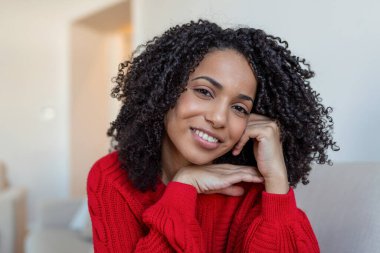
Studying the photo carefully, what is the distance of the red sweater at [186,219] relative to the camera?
36.6 inches

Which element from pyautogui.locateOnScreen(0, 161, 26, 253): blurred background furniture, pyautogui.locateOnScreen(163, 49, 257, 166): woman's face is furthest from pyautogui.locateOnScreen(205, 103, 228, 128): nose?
pyautogui.locateOnScreen(0, 161, 26, 253): blurred background furniture

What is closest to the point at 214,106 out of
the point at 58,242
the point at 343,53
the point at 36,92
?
the point at 343,53

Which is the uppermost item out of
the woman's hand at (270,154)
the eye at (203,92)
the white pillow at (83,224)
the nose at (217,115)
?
the eye at (203,92)

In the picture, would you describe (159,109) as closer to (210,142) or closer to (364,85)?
(210,142)

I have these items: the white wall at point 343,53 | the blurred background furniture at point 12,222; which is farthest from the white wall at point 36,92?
the white wall at point 343,53

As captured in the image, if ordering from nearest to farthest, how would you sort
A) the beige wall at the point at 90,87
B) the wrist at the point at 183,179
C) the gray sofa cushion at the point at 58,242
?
the wrist at the point at 183,179
the gray sofa cushion at the point at 58,242
the beige wall at the point at 90,87

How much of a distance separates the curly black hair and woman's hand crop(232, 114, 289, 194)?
4cm

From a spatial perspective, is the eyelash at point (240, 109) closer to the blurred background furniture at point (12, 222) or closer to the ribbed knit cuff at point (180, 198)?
the ribbed knit cuff at point (180, 198)

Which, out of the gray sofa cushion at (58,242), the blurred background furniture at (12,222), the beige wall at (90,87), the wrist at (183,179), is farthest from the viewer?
the beige wall at (90,87)

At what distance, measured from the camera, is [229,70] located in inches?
36.2

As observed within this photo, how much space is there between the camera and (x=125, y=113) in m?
1.09

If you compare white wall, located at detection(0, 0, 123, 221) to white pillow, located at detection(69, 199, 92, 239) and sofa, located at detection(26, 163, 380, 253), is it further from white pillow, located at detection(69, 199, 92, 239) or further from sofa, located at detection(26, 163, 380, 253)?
sofa, located at detection(26, 163, 380, 253)

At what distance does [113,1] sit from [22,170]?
79.6 inches

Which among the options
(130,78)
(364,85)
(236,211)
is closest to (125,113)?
(130,78)
